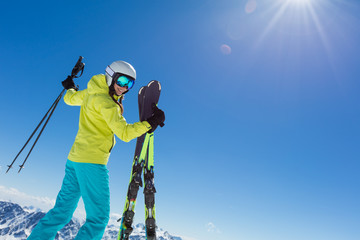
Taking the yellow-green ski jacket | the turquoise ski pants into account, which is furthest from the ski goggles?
the turquoise ski pants

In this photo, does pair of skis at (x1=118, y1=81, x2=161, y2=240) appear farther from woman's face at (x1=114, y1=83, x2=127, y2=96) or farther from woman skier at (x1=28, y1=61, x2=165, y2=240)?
woman's face at (x1=114, y1=83, x2=127, y2=96)

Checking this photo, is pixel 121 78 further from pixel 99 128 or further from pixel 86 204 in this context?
pixel 86 204

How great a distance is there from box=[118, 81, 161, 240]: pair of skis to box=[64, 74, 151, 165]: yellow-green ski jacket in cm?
98

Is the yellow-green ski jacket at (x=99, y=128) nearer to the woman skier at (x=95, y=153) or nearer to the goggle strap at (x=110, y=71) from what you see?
the woman skier at (x=95, y=153)

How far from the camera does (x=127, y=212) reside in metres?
4.81

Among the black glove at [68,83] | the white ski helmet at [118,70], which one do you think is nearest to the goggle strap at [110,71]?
the white ski helmet at [118,70]

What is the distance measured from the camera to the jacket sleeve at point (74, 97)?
17.4 feet

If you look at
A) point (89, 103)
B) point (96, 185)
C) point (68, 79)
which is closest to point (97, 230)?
point (96, 185)

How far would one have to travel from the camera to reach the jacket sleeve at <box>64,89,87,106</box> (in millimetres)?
5312

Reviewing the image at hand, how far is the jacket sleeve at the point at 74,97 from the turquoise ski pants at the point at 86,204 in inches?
60.9

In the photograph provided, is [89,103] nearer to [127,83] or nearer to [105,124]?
[105,124]

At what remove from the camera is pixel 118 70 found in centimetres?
477

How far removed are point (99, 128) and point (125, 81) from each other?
1042 mm

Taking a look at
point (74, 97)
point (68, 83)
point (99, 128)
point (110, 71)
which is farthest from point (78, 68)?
point (99, 128)
